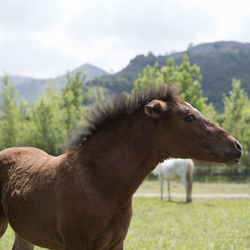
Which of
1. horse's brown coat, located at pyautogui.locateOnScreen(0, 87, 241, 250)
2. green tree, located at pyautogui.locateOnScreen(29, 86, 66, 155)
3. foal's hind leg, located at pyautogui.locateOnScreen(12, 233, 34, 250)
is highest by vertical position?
horse's brown coat, located at pyautogui.locateOnScreen(0, 87, 241, 250)

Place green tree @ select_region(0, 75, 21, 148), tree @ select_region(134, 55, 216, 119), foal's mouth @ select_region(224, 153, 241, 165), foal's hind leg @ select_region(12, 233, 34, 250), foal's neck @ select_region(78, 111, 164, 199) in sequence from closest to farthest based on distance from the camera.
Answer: foal's mouth @ select_region(224, 153, 241, 165) → foal's neck @ select_region(78, 111, 164, 199) → foal's hind leg @ select_region(12, 233, 34, 250) → green tree @ select_region(0, 75, 21, 148) → tree @ select_region(134, 55, 216, 119)

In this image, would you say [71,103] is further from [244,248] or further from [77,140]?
[77,140]

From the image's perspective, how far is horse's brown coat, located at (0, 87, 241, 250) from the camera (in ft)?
8.02

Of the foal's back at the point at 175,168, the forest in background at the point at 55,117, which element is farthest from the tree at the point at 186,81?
the foal's back at the point at 175,168

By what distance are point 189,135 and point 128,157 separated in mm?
525

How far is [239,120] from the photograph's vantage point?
24.5 m

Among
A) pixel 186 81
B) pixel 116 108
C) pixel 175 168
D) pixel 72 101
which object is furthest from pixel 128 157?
pixel 72 101

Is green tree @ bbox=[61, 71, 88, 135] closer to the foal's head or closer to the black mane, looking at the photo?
the black mane

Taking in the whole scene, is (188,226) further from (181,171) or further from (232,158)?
Result: (232,158)

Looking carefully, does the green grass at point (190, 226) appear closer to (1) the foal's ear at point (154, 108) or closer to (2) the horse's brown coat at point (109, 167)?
(2) the horse's brown coat at point (109, 167)

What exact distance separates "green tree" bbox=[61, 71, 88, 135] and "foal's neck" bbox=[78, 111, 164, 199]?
2123 centimetres

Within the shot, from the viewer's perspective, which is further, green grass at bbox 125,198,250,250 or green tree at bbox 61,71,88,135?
green tree at bbox 61,71,88,135

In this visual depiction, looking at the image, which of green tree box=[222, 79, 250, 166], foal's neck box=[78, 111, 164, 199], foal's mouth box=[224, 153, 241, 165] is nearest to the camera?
foal's mouth box=[224, 153, 241, 165]

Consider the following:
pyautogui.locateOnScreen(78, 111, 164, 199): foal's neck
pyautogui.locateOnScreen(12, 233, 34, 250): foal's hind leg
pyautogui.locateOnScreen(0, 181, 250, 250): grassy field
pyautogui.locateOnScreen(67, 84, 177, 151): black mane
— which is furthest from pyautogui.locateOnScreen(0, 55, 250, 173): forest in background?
pyautogui.locateOnScreen(78, 111, 164, 199): foal's neck
